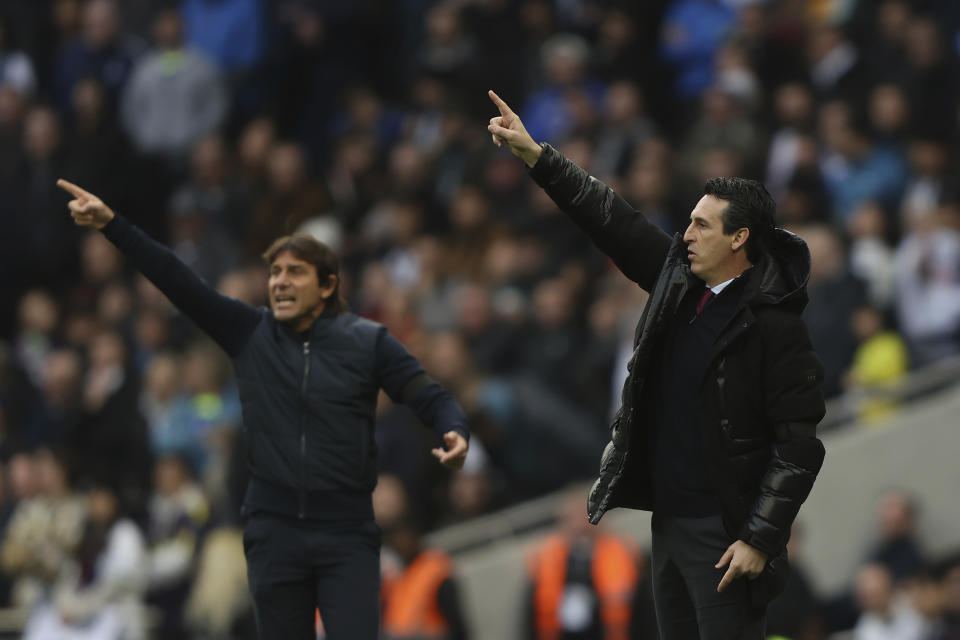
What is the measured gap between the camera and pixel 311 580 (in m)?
6.41

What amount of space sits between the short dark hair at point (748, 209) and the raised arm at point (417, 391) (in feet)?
4.18

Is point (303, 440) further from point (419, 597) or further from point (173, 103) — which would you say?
point (173, 103)

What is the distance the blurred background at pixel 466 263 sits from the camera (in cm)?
1096

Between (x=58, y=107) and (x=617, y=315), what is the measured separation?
6659 mm

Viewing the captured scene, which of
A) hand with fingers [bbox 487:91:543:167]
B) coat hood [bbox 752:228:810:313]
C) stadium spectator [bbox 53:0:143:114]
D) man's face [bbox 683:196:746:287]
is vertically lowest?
coat hood [bbox 752:228:810:313]

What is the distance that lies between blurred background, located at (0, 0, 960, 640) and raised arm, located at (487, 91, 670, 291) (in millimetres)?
3728

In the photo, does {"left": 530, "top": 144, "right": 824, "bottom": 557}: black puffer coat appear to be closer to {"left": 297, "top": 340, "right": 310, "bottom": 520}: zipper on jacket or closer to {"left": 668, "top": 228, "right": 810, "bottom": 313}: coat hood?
{"left": 668, "top": 228, "right": 810, "bottom": 313}: coat hood

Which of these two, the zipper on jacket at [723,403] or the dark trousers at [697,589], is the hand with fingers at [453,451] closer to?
the dark trousers at [697,589]

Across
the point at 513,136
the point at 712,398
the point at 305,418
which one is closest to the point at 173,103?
the point at 305,418

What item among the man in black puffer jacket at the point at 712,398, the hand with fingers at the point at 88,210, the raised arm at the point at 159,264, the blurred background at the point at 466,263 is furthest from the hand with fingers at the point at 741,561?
the blurred background at the point at 466,263

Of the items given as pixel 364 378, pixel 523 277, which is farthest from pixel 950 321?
pixel 364 378

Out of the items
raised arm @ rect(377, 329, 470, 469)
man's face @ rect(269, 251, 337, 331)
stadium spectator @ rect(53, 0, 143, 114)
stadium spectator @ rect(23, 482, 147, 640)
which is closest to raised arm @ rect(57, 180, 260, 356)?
man's face @ rect(269, 251, 337, 331)

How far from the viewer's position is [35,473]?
12500 mm

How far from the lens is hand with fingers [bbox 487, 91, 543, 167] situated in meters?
5.77
